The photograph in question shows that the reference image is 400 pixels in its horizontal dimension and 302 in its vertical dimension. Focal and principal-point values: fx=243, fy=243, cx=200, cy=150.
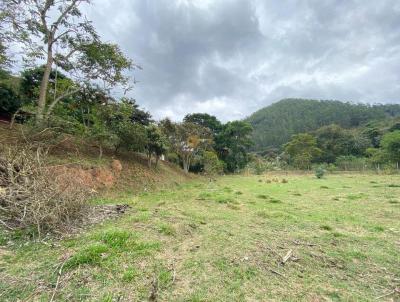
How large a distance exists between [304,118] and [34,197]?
3386 inches

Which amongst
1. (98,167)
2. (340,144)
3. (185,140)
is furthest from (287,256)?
(340,144)

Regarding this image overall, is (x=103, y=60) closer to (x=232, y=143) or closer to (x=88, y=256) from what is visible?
(x=88, y=256)

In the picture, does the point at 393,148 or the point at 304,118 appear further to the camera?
the point at 304,118

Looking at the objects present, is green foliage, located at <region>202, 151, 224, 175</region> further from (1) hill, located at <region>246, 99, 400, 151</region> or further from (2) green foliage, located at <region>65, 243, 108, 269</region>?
(1) hill, located at <region>246, 99, 400, 151</region>

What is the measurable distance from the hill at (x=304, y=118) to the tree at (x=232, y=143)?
39.4m

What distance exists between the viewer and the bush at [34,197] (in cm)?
432

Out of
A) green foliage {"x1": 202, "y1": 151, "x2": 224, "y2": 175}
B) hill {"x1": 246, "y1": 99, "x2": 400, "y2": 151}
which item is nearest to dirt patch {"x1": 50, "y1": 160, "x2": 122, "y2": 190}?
green foliage {"x1": 202, "y1": 151, "x2": 224, "y2": 175}

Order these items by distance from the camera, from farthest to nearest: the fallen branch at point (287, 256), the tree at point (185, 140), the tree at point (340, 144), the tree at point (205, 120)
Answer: the tree at point (340, 144), the tree at point (205, 120), the tree at point (185, 140), the fallen branch at point (287, 256)

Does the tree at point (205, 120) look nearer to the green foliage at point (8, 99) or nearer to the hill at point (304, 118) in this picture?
the green foliage at point (8, 99)

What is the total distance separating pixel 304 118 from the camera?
8075cm

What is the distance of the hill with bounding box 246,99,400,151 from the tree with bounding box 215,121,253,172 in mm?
39361

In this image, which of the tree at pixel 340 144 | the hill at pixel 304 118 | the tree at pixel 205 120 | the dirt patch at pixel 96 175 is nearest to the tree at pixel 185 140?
the tree at pixel 205 120

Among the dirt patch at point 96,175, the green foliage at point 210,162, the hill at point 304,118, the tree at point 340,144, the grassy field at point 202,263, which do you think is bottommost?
the grassy field at point 202,263

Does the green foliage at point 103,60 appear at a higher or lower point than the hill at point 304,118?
lower
